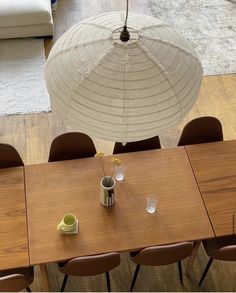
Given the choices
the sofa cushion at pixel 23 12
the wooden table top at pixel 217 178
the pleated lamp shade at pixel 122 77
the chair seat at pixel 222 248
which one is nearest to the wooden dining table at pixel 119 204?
the wooden table top at pixel 217 178

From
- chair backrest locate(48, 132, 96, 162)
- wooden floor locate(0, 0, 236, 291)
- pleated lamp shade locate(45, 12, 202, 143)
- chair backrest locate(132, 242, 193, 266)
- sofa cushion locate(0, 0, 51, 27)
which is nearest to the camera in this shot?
Answer: pleated lamp shade locate(45, 12, 202, 143)

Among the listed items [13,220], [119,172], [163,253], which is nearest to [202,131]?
[119,172]

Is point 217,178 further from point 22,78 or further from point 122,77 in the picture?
point 22,78

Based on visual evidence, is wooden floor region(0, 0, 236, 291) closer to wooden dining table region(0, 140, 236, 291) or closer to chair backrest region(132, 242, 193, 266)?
wooden dining table region(0, 140, 236, 291)

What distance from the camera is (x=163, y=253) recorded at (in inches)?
117

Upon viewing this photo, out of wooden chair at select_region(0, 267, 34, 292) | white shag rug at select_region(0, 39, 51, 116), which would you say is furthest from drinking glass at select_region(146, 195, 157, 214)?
white shag rug at select_region(0, 39, 51, 116)

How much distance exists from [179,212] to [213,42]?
3.22m

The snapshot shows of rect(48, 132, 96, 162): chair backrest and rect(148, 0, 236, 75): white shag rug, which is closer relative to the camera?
rect(48, 132, 96, 162): chair backrest

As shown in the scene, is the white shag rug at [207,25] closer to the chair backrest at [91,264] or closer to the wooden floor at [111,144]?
the wooden floor at [111,144]

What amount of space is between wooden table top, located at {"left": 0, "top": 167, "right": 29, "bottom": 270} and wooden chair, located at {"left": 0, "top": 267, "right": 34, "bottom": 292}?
72mm

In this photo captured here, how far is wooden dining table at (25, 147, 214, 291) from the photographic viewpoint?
295 cm

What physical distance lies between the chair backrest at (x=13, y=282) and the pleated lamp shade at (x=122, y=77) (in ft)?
4.68

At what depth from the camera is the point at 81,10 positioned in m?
6.02

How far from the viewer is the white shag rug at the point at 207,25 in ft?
18.0
